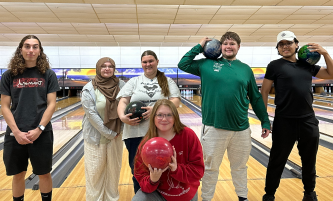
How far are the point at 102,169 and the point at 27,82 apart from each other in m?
0.81

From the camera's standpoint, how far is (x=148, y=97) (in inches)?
71.1

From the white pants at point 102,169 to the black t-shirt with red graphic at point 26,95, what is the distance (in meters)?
0.44

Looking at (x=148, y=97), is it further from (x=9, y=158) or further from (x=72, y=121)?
(x=72, y=121)

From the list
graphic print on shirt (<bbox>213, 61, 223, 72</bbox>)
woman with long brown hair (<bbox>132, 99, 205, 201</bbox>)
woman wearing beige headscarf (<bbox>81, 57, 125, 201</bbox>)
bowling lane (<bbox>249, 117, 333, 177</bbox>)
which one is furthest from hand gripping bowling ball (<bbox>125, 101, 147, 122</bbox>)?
bowling lane (<bbox>249, 117, 333, 177</bbox>)

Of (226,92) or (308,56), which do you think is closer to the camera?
(226,92)

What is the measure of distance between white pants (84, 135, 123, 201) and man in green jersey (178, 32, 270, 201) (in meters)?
0.67

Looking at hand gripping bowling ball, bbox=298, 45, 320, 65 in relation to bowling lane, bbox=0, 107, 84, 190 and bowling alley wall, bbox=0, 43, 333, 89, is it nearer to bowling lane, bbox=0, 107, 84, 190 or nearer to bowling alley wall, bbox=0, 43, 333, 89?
bowling lane, bbox=0, 107, 84, 190

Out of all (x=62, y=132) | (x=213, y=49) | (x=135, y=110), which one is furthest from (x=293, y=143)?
(x=62, y=132)

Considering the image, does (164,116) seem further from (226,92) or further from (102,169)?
(102,169)

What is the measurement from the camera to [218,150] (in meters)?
1.76

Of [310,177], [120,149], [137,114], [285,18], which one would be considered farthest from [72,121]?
[285,18]

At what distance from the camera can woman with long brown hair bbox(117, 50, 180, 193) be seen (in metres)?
1.79

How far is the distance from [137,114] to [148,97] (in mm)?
169

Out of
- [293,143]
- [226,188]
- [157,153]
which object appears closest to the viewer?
[157,153]
